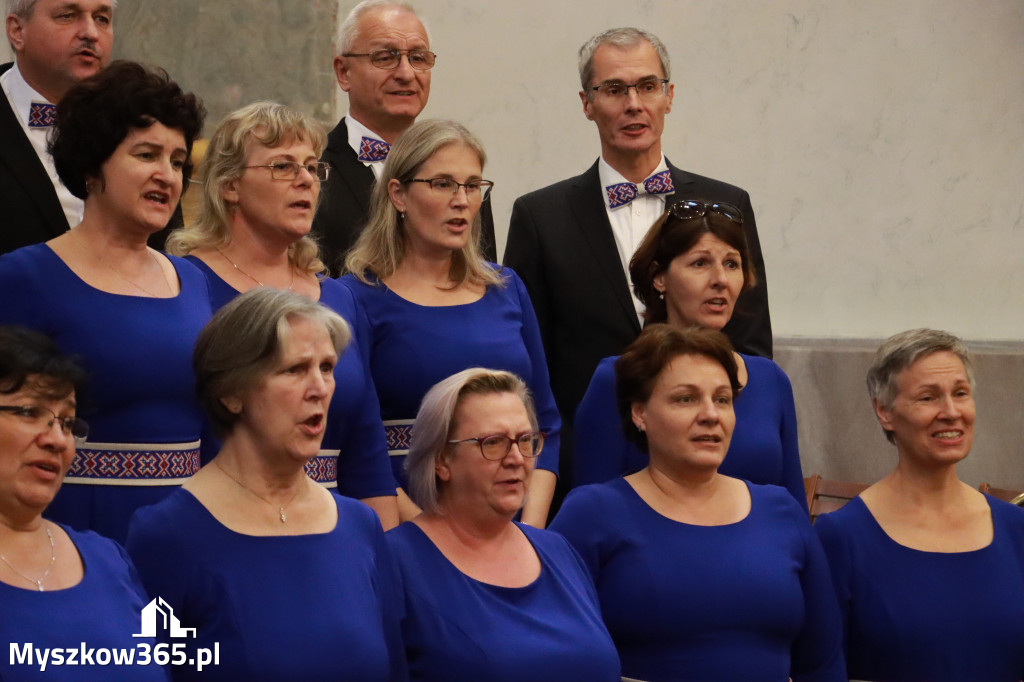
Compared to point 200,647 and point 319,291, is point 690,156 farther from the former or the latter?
point 200,647

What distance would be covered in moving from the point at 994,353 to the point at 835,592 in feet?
8.62

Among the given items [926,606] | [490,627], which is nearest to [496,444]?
[490,627]

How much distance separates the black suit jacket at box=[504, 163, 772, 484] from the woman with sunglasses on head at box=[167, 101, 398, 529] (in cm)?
81

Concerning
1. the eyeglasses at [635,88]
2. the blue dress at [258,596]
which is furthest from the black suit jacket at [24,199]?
the eyeglasses at [635,88]

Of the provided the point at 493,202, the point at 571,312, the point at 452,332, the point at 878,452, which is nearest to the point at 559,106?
the point at 493,202

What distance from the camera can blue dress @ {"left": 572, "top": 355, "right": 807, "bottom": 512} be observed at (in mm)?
3379

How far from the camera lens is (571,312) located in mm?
3957

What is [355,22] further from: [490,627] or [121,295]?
[490,627]

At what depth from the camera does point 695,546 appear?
10.1 feet

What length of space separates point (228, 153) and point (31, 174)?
0.49 meters

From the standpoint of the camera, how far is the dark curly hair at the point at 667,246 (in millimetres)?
3604

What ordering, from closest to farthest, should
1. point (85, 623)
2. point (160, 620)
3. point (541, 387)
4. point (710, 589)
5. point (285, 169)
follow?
1. point (85, 623)
2. point (160, 620)
3. point (710, 589)
4. point (285, 169)
5. point (541, 387)

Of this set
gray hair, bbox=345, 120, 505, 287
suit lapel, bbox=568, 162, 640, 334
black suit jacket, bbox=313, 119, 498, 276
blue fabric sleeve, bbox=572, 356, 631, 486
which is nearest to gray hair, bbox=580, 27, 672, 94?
suit lapel, bbox=568, 162, 640, 334

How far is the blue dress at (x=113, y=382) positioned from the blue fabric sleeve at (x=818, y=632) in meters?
1.32
